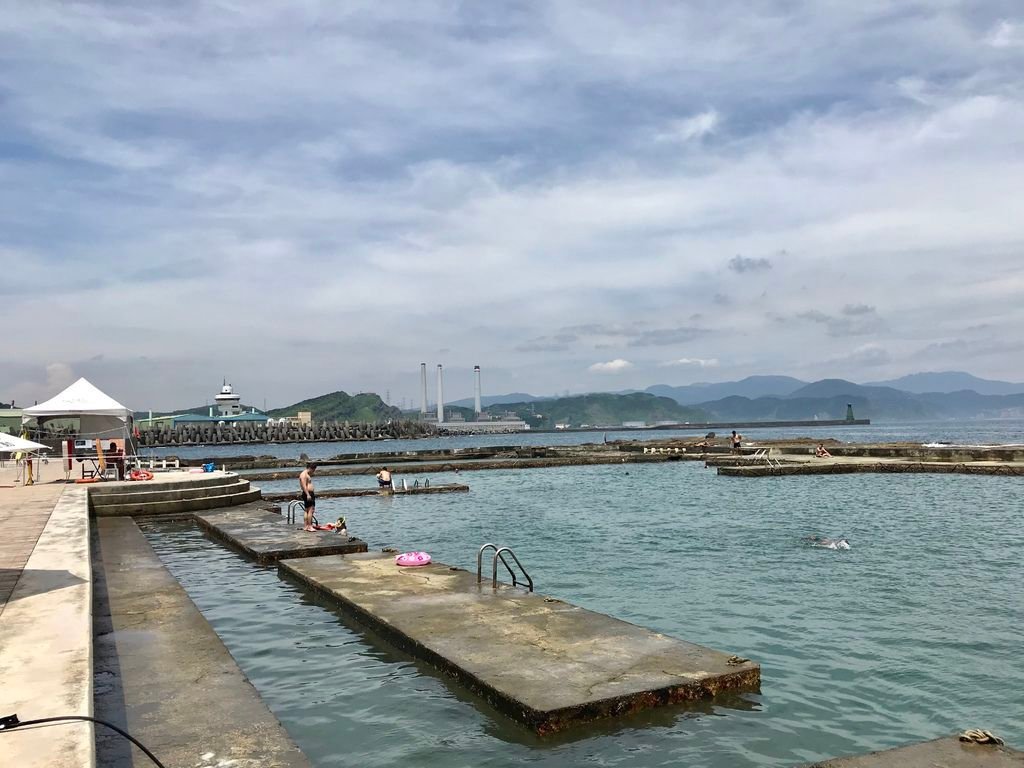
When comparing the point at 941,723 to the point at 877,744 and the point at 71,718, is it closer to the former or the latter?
the point at 877,744

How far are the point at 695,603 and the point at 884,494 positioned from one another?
65.9ft

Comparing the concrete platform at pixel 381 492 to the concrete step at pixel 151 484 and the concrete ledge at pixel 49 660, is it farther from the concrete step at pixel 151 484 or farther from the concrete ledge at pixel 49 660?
the concrete ledge at pixel 49 660

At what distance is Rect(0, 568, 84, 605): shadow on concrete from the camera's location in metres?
8.65

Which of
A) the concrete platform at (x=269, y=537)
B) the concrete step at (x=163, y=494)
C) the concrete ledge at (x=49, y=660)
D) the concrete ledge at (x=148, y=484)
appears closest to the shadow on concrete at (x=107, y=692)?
the concrete ledge at (x=49, y=660)

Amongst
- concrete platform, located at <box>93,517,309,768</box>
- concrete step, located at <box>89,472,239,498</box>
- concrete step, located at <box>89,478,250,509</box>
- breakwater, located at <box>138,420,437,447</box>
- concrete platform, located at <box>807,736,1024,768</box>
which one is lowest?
concrete platform, located at <box>807,736,1024,768</box>

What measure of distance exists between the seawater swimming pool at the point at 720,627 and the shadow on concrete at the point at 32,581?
2056mm

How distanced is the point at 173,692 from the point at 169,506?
1669cm

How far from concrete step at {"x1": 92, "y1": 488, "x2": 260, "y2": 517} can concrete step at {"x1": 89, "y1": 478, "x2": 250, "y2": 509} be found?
0.32ft

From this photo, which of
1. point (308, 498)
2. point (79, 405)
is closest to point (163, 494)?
point (79, 405)

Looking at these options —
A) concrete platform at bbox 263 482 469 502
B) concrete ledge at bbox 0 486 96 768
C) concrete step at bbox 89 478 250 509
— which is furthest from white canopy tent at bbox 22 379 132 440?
concrete ledge at bbox 0 486 96 768

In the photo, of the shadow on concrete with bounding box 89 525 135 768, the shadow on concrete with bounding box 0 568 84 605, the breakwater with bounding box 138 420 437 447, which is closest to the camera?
the shadow on concrete with bounding box 89 525 135 768

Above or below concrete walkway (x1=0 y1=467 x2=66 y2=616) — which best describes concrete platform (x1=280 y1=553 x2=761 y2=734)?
below

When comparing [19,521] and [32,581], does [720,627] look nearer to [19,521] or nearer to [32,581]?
[32,581]

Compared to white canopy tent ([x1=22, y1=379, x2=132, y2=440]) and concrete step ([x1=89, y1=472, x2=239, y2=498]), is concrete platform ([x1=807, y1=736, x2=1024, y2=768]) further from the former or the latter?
white canopy tent ([x1=22, y1=379, x2=132, y2=440])
